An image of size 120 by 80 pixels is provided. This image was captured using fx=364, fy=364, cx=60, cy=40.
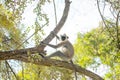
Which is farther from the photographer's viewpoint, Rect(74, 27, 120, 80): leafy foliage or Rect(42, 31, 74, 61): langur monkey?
Rect(74, 27, 120, 80): leafy foliage

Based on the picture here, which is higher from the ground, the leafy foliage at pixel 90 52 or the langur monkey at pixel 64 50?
the leafy foliage at pixel 90 52

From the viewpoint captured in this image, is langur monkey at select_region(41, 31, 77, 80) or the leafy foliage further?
the leafy foliage

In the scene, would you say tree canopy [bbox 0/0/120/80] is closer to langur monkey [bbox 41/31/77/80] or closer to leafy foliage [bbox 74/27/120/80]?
langur monkey [bbox 41/31/77/80]

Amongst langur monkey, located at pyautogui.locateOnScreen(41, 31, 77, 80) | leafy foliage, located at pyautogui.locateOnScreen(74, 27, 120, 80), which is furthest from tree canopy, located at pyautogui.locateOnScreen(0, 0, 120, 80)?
leafy foliage, located at pyautogui.locateOnScreen(74, 27, 120, 80)

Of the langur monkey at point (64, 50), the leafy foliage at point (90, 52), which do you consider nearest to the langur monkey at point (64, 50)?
the langur monkey at point (64, 50)

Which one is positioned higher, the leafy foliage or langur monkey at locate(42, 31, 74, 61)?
the leafy foliage

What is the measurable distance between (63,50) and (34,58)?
3441mm

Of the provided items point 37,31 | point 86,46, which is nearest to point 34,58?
point 37,31

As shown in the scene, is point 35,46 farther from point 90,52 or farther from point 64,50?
point 90,52

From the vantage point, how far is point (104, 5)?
7.96 metres

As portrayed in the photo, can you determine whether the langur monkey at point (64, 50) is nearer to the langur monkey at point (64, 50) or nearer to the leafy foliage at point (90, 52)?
the langur monkey at point (64, 50)

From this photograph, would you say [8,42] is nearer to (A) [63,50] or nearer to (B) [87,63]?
(A) [63,50]

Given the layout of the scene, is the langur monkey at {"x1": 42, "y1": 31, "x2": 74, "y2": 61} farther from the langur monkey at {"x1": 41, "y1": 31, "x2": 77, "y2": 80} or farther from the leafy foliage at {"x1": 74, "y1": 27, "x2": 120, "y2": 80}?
the leafy foliage at {"x1": 74, "y1": 27, "x2": 120, "y2": 80}

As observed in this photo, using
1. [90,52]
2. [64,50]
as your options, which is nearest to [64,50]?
[64,50]
